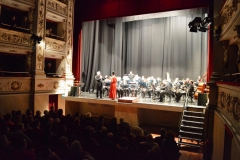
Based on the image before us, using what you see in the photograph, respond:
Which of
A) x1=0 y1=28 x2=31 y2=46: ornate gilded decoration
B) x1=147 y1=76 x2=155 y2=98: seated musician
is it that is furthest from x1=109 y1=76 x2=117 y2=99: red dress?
x1=0 y1=28 x2=31 y2=46: ornate gilded decoration

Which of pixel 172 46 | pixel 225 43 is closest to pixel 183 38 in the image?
pixel 172 46

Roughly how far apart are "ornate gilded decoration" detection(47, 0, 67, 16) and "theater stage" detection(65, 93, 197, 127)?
4.83 m

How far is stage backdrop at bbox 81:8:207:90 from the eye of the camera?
13.7m

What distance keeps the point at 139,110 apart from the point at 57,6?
23.6 feet

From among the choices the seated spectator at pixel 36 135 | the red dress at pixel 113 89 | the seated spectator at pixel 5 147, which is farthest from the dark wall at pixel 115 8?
the seated spectator at pixel 5 147

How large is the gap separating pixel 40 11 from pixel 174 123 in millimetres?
8534

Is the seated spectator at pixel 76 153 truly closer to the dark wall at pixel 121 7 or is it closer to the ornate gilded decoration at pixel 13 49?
the ornate gilded decoration at pixel 13 49

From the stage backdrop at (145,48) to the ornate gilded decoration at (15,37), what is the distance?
19.4 feet

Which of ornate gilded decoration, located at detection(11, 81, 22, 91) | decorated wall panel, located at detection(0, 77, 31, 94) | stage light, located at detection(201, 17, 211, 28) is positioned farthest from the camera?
ornate gilded decoration, located at detection(11, 81, 22, 91)

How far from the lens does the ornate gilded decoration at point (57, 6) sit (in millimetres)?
10984

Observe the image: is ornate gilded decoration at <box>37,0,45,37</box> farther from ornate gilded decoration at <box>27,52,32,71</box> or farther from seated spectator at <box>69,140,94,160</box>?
seated spectator at <box>69,140,94,160</box>

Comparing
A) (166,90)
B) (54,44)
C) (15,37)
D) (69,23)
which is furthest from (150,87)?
(15,37)

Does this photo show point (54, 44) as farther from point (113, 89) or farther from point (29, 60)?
point (113, 89)

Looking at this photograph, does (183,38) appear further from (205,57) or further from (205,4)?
(205,4)
